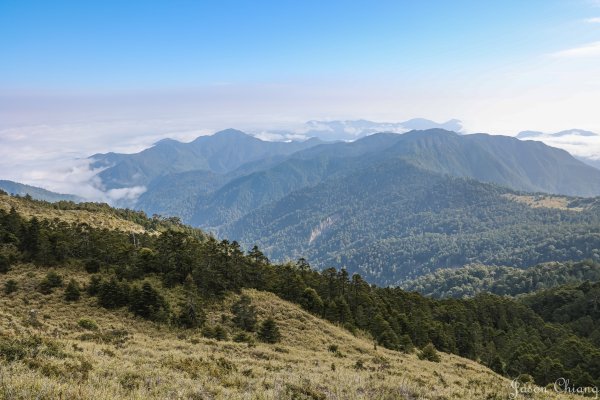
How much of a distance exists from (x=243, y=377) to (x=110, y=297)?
2838 centimetres

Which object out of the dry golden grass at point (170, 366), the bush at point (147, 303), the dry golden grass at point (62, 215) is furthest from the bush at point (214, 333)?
the dry golden grass at point (62, 215)

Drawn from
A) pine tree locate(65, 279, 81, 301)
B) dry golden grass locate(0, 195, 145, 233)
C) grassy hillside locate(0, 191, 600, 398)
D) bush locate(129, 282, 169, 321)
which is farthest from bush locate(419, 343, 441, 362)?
dry golden grass locate(0, 195, 145, 233)

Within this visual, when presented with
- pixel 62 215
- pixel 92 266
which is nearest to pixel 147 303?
pixel 92 266

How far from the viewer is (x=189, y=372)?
63.7ft

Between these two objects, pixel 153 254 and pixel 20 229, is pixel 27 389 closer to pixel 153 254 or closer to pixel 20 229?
pixel 153 254

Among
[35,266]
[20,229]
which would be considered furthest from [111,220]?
[35,266]

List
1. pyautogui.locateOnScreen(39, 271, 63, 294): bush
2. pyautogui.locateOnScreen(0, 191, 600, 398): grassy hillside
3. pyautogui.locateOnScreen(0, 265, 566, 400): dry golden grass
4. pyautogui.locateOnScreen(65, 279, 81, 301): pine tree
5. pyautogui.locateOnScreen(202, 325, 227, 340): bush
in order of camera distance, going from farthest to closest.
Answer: pyautogui.locateOnScreen(39, 271, 63, 294): bush → pyautogui.locateOnScreen(65, 279, 81, 301): pine tree → pyautogui.locateOnScreen(202, 325, 227, 340): bush → pyautogui.locateOnScreen(0, 191, 600, 398): grassy hillside → pyautogui.locateOnScreen(0, 265, 566, 400): dry golden grass

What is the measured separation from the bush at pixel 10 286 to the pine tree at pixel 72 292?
5228mm

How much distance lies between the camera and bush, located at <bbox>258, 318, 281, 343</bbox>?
39.9 m

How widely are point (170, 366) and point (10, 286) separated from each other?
32.0 m

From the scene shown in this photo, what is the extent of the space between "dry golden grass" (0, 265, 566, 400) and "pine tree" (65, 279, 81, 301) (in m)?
0.73

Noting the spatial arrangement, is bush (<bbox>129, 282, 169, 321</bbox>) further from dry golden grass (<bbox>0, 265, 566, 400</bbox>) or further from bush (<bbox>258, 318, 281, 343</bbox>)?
bush (<bbox>258, 318, 281, 343</bbox>)

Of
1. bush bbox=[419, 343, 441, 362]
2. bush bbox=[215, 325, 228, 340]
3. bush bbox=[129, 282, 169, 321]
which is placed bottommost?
bush bbox=[419, 343, 441, 362]

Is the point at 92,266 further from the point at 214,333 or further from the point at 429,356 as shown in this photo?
the point at 429,356
